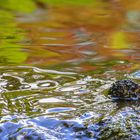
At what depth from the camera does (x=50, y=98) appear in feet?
8.77

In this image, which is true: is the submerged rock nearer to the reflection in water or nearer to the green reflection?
the reflection in water

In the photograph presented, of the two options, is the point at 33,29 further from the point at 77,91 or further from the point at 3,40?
the point at 77,91

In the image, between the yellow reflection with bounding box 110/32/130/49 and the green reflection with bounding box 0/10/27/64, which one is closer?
the green reflection with bounding box 0/10/27/64

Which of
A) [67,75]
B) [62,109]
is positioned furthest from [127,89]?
[67,75]

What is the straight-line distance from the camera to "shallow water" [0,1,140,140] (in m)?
2.16

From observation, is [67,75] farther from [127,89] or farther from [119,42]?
[119,42]

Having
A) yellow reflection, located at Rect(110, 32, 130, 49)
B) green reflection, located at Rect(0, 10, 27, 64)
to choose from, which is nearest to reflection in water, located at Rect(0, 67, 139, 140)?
green reflection, located at Rect(0, 10, 27, 64)

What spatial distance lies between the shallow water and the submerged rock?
0.16ft

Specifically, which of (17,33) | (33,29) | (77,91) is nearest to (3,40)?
(17,33)

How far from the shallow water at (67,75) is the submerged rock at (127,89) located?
49 millimetres

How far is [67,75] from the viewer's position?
3213 millimetres

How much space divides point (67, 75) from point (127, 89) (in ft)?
2.56

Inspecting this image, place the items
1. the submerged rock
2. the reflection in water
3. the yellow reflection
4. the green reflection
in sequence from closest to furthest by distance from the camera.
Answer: the reflection in water, the submerged rock, the green reflection, the yellow reflection

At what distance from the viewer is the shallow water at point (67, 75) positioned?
2.16 meters
